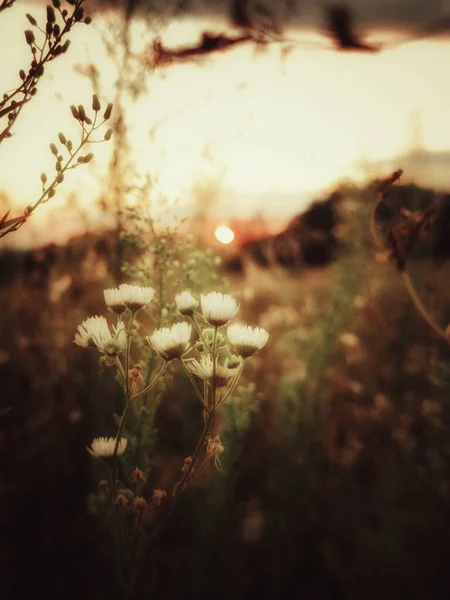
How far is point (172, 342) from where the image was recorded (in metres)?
1.16

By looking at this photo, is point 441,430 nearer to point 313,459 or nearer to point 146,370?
point 313,459

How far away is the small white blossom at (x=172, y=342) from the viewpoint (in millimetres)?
1150

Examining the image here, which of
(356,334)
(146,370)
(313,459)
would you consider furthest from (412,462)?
(146,370)

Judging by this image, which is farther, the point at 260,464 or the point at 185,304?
the point at 260,464

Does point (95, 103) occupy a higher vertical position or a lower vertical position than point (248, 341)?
higher

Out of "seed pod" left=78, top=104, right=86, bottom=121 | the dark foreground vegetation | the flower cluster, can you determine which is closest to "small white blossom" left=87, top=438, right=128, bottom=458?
the flower cluster

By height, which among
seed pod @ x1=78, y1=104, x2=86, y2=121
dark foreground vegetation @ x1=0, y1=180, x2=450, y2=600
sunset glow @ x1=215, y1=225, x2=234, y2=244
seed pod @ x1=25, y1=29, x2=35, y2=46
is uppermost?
seed pod @ x1=25, y1=29, x2=35, y2=46

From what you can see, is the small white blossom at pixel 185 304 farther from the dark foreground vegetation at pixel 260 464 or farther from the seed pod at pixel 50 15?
the seed pod at pixel 50 15

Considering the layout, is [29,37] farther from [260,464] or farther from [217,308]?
[260,464]

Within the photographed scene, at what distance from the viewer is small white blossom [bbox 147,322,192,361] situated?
1150 millimetres

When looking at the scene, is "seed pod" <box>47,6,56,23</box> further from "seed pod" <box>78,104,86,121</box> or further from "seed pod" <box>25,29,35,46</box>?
"seed pod" <box>78,104,86,121</box>

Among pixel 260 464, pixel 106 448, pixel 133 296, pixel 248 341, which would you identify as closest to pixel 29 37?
pixel 133 296

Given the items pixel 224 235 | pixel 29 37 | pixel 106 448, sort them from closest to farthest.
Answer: pixel 29 37, pixel 106 448, pixel 224 235

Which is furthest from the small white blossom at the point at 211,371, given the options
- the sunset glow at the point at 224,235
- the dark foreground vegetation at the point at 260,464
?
the sunset glow at the point at 224,235
